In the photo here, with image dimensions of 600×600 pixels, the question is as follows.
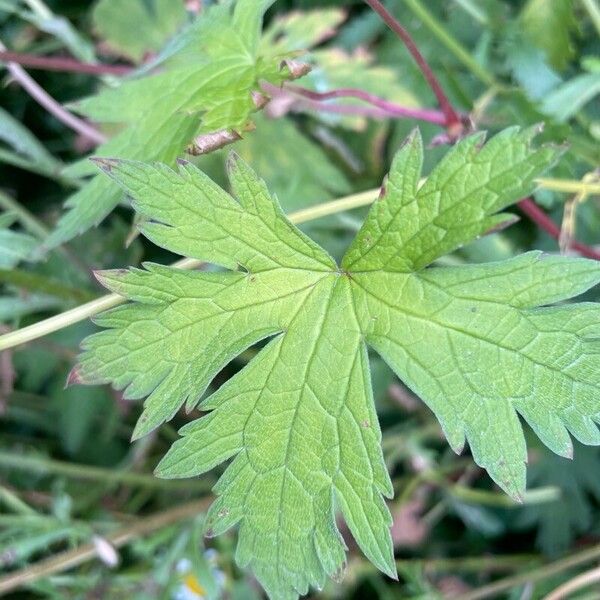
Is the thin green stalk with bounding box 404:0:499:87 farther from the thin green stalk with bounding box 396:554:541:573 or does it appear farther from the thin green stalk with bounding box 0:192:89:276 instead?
the thin green stalk with bounding box 396:554:541:573

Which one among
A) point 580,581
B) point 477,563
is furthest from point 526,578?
point 580,581

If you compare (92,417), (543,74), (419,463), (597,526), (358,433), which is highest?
(543,74)

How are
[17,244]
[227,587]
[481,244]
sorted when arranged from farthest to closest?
[227,587] < [481,244] < [17,244]

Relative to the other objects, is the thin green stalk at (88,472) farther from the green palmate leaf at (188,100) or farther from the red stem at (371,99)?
the red stem at (371,99)

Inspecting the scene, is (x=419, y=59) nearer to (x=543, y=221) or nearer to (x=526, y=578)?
(x=543, y=221)

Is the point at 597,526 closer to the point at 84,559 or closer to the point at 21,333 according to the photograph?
the point at 84,559

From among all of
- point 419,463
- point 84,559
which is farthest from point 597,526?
point 84,559
